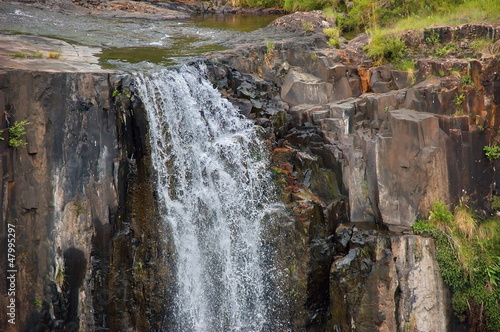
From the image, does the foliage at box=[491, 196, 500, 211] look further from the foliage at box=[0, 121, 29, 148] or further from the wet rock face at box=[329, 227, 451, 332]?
the foliage at box=[0, 121, 29, 148]

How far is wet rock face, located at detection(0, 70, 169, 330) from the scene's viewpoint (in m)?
8.27

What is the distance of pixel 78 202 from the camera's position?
28.3 feet

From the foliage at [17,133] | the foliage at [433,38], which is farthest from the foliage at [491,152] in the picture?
the foliage at [17,133]

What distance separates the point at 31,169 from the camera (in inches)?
328

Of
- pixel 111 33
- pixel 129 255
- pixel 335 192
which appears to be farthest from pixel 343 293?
pixel 111 33

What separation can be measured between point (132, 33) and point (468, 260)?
11.3 metres

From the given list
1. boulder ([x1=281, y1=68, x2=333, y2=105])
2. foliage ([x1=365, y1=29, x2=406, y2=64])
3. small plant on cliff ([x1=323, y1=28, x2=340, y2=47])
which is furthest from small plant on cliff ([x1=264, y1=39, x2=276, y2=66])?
foliage ([x1=365, y1=29, x2=406, y2=64])

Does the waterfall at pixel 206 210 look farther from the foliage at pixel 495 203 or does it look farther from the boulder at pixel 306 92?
the foliage at pixel 495 203

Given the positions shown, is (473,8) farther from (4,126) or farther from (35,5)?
(35,5)

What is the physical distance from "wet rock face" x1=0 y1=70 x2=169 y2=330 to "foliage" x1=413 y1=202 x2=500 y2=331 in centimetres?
551

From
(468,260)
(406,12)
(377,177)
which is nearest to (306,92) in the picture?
(377,177)

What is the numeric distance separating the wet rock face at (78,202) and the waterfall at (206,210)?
15.8 inches

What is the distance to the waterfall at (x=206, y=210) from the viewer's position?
9.45 meters

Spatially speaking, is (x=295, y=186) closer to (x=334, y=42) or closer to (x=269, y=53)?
(x=269, y=53)
